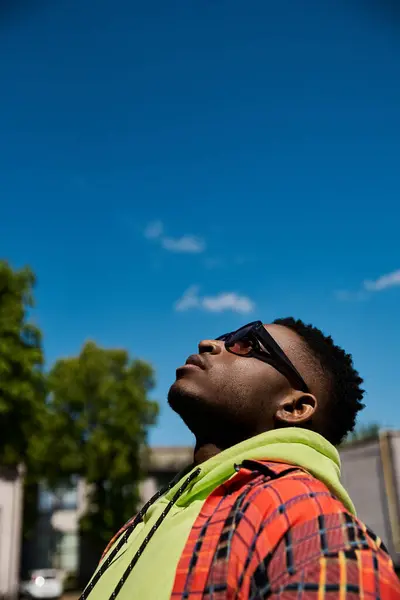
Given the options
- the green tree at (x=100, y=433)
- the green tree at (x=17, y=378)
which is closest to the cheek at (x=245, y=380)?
the green tree at (x=17, y=378)

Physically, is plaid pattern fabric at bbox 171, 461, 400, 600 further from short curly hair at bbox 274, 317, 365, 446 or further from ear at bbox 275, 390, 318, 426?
short curly hair at bbox 274, 317, 365, 446

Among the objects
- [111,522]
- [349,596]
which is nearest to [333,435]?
[349,596]

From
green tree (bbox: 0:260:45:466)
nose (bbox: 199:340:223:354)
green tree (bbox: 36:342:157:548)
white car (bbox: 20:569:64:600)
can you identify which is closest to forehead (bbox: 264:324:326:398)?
nose (bbox: 199:340:223:354)

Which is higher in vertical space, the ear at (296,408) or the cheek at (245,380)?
the cheek at (245,380)

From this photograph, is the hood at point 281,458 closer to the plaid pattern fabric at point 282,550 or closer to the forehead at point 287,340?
the plaid pattern fabric at point 282,550

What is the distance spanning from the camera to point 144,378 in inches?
1212

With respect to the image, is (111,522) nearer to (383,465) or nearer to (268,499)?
(383,465)

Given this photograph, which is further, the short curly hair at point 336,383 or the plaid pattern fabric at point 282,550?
the short curly hair at point 336,383

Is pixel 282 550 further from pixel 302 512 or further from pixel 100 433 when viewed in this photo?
pixel 100 433

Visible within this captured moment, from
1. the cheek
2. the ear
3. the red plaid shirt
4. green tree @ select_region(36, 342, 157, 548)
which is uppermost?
green tree @ select_region(36, 342, 157, 548)

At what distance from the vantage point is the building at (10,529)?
69.4ft

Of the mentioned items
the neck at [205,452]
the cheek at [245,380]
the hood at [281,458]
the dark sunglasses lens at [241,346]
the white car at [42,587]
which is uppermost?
the dark sunglasses lens at [241,346]

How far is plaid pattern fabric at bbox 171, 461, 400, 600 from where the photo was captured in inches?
48.6

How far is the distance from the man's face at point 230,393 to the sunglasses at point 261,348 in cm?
2
